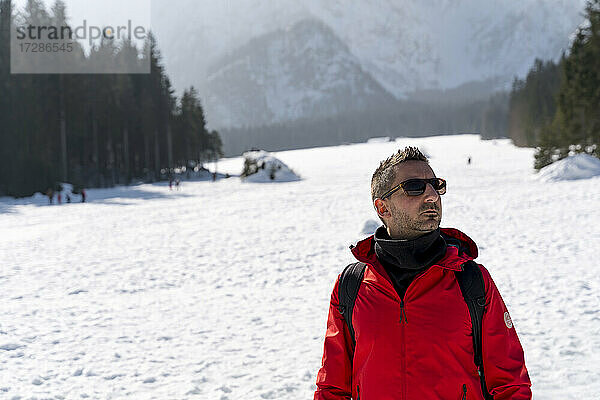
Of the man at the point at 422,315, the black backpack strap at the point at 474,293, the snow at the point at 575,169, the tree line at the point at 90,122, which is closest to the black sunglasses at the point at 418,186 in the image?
the man at the point at 422,315

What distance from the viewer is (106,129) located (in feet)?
171

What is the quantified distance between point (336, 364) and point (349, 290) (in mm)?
363

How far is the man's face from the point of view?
6.48 feet

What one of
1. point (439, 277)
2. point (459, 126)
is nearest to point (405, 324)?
point (439, 277)

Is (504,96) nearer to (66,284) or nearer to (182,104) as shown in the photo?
(182,104)

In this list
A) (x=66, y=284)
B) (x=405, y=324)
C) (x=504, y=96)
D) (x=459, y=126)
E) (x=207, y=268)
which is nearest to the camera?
(x=405, y=324)

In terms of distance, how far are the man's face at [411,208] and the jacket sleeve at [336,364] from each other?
0.47m

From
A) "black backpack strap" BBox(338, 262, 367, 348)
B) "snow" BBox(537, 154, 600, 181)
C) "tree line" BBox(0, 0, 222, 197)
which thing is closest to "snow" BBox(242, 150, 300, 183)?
"tree line" BBox(0, 0, 222, 197)

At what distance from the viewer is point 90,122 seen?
49.8 m

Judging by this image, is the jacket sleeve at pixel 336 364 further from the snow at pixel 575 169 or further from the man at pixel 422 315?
the snow at pixel 575 169

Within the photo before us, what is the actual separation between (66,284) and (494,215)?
1271 centimetres

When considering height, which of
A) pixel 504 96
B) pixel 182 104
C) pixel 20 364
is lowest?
pixel 20 364

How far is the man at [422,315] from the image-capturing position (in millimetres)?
2008

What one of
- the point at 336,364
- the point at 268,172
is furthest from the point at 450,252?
the point at 268,172
